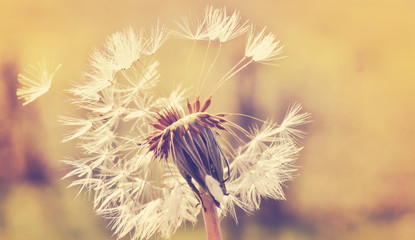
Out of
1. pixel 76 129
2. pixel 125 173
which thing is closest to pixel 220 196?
pixel 125 173

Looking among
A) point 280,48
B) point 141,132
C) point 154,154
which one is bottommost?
point 154,154

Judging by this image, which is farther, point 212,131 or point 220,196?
point 212,131

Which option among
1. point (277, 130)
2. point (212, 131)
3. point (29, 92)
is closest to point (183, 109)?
point (212, 131)

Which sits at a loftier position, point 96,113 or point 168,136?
point 96,113

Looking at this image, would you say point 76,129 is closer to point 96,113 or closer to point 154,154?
point 96,113

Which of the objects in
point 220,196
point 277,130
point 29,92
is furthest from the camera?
point 277,130

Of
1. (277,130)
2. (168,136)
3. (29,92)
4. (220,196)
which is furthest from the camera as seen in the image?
(277,130)

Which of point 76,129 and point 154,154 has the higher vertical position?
point 76,129

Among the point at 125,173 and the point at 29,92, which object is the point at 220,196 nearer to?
the point at 125,173

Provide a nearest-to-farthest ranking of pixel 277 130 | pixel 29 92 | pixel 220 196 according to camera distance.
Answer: pixel 220 196 < pixel 29 92 < pixel 277 130
